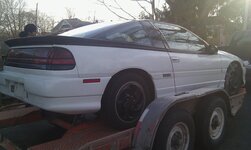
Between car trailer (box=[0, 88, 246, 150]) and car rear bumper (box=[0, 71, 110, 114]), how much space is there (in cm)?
33

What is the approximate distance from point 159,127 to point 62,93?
110 cm

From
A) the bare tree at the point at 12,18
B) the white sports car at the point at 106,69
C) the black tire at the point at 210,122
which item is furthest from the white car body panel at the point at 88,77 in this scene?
the bare tree at the point at 12,18

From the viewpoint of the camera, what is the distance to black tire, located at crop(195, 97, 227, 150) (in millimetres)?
4191

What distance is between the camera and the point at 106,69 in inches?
135

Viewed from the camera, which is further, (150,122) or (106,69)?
(106,69)

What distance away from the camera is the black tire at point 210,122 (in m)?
4.19

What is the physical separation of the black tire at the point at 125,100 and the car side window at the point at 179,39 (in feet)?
2.90

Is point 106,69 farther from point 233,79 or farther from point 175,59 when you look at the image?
point 233,79

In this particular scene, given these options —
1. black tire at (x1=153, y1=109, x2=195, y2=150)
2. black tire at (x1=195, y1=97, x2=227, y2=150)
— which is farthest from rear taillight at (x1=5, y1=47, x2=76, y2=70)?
black tire at (x1=195, y1=97, x2=227, y2=150)

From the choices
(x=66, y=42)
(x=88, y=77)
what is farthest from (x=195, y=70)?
(x=66, y=42)

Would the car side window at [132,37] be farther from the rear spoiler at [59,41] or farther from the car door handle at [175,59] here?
the car door handle at [175,59]

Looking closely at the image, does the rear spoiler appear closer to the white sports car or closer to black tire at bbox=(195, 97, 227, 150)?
the white sports car

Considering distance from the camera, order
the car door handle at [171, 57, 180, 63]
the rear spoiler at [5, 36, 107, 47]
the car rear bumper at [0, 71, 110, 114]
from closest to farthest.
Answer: the car rear bumper at [0, 71, 110, 114]
the rear spoiler at [5, 36, 107, 47]
the car door handle at [171, 57, 180, 63]

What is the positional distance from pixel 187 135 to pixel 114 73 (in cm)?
119
